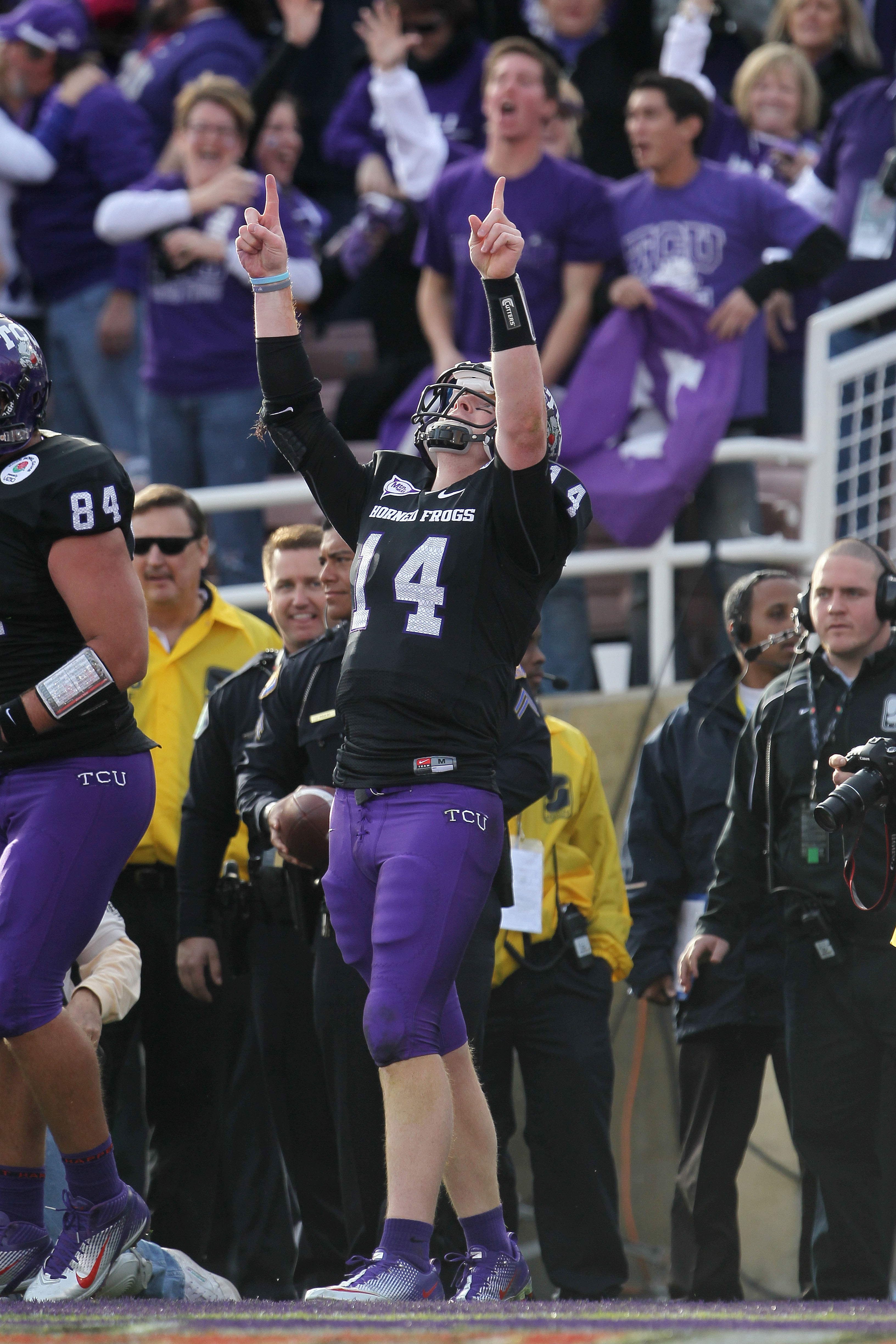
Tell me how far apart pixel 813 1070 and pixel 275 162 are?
5376 mm

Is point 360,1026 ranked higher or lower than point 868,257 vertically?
lower

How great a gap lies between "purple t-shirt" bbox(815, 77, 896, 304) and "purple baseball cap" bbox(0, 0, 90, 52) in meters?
3.70

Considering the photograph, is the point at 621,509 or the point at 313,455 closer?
the point at 313,455

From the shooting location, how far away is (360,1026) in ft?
15.5

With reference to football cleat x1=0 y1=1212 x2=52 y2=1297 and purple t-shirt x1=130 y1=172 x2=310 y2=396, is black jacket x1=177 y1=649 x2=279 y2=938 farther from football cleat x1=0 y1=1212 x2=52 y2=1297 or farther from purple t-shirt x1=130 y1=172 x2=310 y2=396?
Answer: purple t-shirt x1=130 y1=172 x2=310 y2=396

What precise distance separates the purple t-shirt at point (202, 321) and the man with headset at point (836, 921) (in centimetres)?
323

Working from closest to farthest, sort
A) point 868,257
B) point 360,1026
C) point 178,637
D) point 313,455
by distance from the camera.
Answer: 1. point 313,455
2. point 360,1026
3. point 178,637
4. point 868,257

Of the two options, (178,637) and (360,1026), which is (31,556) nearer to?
(360,1026)

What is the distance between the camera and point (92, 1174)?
3754 millimetres

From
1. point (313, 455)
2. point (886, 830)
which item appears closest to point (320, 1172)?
point (886, 830)

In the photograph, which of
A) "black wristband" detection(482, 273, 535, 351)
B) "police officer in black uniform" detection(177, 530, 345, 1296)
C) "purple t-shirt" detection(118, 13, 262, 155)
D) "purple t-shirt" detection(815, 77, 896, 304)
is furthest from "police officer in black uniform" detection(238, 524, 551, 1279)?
"purple t-shirt" detection(118, 13, 262, 155)

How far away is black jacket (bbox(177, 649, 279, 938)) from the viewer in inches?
211

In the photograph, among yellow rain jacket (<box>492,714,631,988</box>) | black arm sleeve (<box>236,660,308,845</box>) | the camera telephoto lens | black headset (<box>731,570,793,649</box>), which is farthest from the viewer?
black headset (<box>731,570,793,649</box>)

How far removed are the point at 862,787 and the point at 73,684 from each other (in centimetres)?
188
